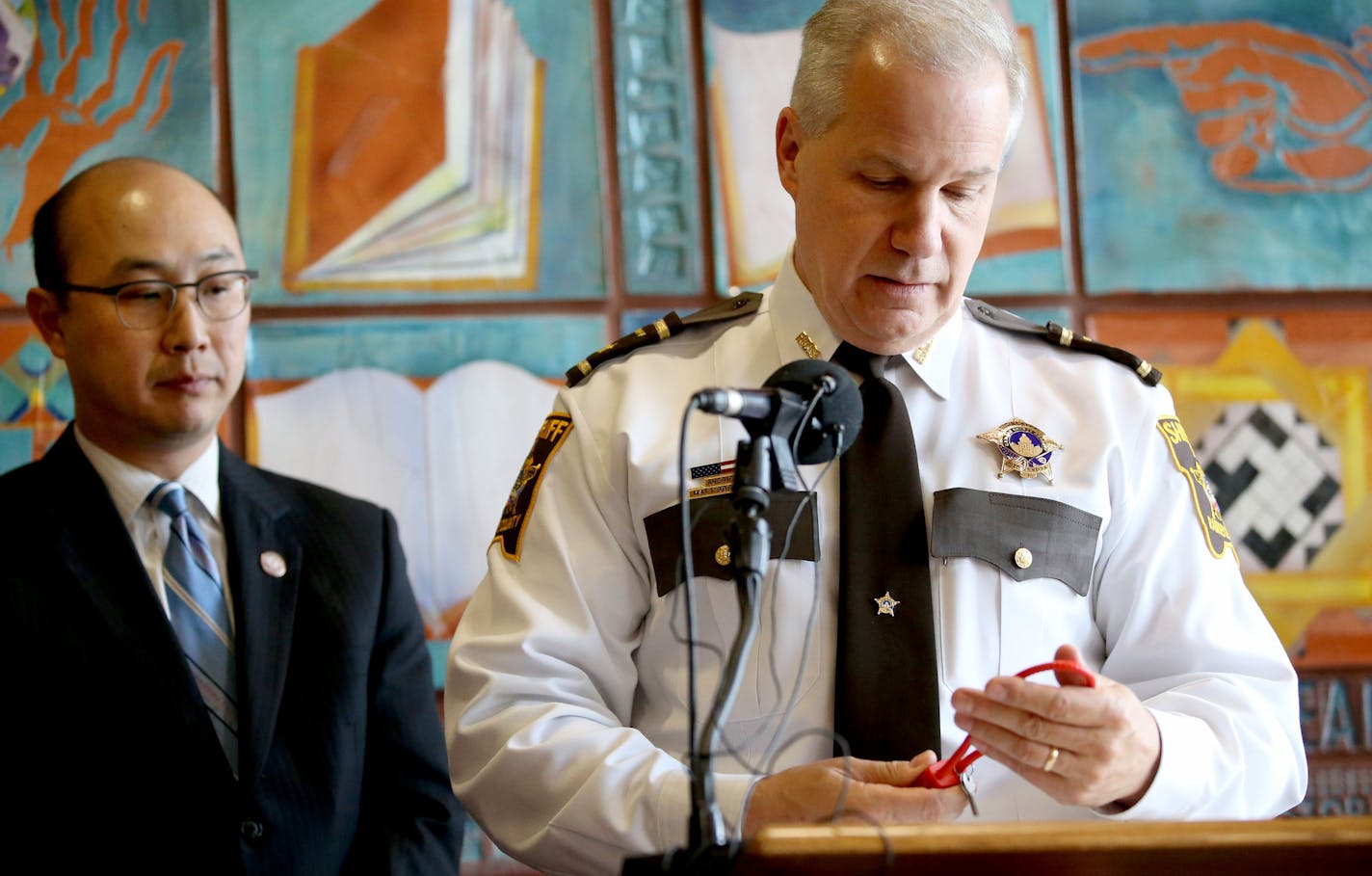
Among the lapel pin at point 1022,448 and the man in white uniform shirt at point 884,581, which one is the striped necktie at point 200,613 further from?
the lapel pin at point 1022,448

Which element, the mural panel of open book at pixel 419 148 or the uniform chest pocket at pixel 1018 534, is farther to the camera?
the mural panel of open book at pixel 419 148

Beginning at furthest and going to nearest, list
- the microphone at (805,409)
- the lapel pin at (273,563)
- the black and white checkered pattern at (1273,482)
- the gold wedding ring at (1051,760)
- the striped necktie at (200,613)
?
the black and white checkered pattern at (1273,482) < the lapel pin at (273,563) < the striped necktie at (200,613) < the gold wedding ring at (1051,760) < the microphone at (805,409)

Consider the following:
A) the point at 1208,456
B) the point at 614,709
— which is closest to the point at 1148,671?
the point at 614,709

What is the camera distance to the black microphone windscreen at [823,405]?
1265 millimetres

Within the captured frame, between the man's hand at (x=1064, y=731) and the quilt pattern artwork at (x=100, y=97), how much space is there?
6.26ft

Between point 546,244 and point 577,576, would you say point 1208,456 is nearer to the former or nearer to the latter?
point 546,244

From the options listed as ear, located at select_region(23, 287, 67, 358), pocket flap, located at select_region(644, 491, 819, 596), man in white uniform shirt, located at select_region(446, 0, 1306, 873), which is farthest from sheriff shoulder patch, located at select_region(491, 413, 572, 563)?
ear, located at select_region(23, 287, 67, 358)

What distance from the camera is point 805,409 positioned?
1252 millimetres

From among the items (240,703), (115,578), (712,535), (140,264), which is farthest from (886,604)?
(140,264)

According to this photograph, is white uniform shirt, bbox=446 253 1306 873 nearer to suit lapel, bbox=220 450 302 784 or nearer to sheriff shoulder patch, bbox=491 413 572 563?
sheriff shoulder patch, bbox=491 413 572 563

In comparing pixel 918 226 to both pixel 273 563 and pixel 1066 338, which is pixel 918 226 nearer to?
pixel 1066 338

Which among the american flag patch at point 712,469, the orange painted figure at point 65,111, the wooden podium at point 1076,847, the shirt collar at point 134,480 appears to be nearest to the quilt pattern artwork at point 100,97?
the orange painted figure at point 65,111

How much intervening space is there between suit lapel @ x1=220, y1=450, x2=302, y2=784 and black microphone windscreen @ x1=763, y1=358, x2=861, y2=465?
1153mm

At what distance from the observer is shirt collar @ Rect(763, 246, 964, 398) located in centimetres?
180
